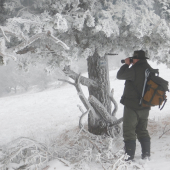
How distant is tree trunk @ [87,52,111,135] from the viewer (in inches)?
196

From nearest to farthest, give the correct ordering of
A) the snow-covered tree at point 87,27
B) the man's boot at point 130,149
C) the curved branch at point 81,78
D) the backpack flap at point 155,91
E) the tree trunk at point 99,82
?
the backpack flap at point 155,91 < the man's boot at point 130,149 < the snow-covered tree at point 87,27 < the curved branch at point 81,78 < the tree trunk at point 99,82

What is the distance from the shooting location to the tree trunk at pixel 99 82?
4.99 metres

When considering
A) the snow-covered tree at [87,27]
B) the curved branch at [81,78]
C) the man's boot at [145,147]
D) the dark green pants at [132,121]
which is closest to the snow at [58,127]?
the man's boot at [145,147]

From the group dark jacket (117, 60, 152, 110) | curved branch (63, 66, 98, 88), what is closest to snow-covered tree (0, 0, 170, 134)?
curved branch (63, 66, 98, 88)

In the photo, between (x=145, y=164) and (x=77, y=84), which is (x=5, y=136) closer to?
(x=77, y=84)

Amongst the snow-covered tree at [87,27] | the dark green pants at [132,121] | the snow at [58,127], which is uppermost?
the snow-covered tree at [87,27]

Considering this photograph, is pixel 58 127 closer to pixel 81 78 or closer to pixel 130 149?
pixel 81 78

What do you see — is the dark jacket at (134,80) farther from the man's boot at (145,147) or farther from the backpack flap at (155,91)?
the man's boot at (145,147)

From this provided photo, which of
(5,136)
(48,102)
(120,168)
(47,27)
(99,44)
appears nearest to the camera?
(120,168)

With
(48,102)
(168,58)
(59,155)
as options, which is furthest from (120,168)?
(48,102)

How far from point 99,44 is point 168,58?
71.0 inches

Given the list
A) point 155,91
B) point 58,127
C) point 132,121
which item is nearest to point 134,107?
point 132,121

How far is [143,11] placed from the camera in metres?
3.79

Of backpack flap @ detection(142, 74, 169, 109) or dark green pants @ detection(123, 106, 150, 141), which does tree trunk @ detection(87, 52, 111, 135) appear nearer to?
dark green pants @ detection(123, 106, 150, 141)
